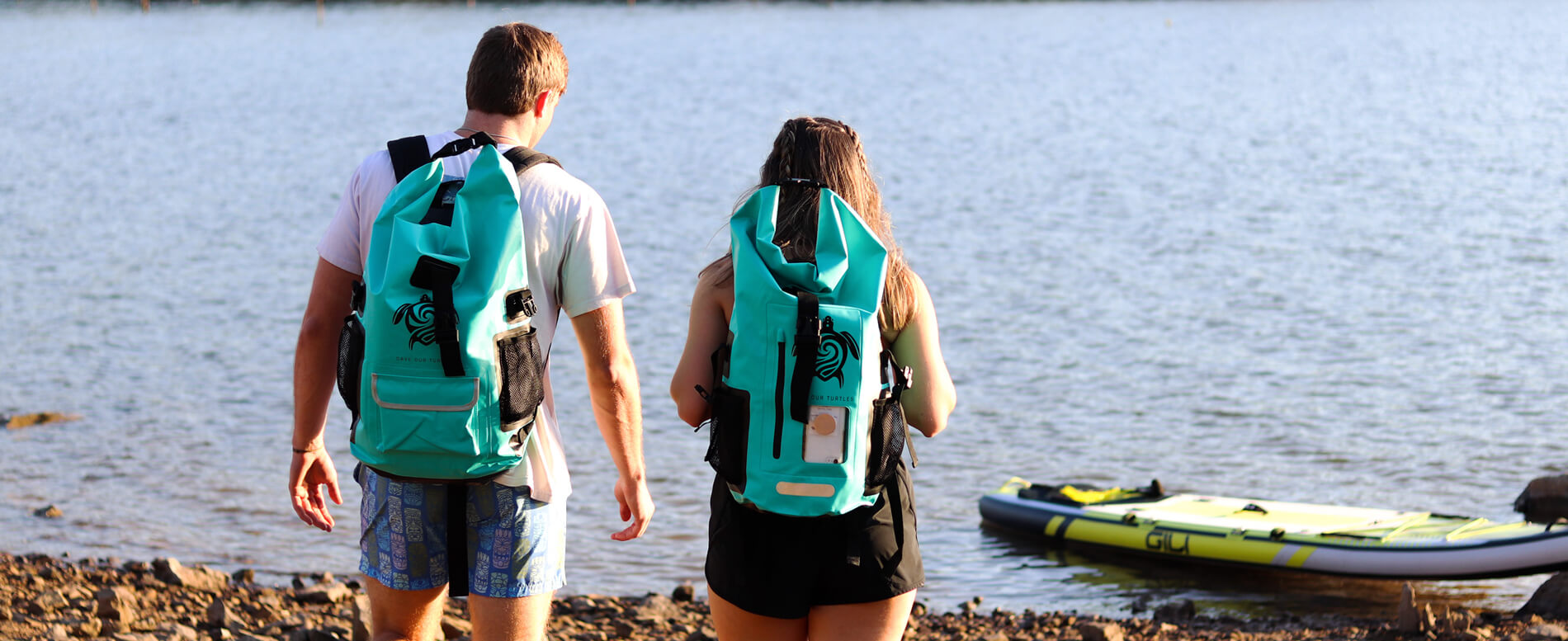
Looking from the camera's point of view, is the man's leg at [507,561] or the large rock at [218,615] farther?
the large rock at [218,615]

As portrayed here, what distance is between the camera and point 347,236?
2.89 m

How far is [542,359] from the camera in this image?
2857mm

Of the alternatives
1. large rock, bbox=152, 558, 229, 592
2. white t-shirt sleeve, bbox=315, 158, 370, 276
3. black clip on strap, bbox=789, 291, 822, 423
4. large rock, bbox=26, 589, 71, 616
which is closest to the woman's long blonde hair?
black clip on strap, bbox=789, 291, 822, 423

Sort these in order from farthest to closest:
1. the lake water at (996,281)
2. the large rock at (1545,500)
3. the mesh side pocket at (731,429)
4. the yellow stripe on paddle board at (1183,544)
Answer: the lake water at (996,281) → the large rock at (1545,500) → the yellow stripe on paddle board at (1183,544) → the mesh side pocket at (731,429)

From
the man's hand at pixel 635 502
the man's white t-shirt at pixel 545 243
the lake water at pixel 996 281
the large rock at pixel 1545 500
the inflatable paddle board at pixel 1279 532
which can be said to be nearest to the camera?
the man's white t-shirt at pixel 545 243

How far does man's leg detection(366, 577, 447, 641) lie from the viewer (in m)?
2.89

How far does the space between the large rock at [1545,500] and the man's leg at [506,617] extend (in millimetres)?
6968

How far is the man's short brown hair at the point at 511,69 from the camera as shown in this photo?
2873 millimetres

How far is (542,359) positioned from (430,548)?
0.43 m

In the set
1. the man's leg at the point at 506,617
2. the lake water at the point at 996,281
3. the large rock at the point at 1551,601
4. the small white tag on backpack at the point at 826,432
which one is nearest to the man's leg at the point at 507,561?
the man's leg at the point at 506,617

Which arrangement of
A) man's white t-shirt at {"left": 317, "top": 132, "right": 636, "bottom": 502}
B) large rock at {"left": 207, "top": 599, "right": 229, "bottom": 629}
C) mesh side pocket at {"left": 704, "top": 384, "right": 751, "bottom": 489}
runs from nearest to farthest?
mesh side pocket at {"left": 704, "top": 384, "right": 751, "bottom": 489}, man's white t-shirt at {"left": 317, "top": 132, "right": 636, "bottom": 502}, large rock at {"left": 207, "top": 599, "right": 229, "bottom": 629}

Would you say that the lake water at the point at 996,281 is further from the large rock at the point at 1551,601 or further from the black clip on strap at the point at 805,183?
the large rock at the point at 1551,601

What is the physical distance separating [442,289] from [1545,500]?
7.48 metres

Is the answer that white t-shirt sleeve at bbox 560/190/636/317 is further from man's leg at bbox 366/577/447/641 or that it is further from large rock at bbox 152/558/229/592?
large rock at bbox 152/558/229/592
